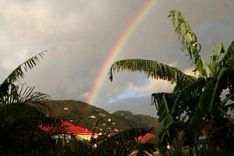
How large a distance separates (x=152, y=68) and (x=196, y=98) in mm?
3021

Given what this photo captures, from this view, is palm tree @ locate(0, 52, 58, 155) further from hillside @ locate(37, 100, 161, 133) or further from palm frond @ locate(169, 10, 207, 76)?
palm frond @ locate(169, 10, 207, 76)

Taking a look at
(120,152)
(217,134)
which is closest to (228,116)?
(217,134)

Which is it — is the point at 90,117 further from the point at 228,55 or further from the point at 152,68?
the point at 228,55

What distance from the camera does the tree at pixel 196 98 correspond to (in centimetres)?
1378

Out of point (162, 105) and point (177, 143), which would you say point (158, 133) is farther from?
point (177, 143)

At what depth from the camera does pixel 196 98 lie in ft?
50.3

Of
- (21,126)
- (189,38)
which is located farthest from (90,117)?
(21,126)

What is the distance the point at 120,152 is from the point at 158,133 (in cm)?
782

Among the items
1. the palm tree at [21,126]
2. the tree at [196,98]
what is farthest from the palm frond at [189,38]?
the palm tree at [21,126]

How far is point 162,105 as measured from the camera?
15.4 metres

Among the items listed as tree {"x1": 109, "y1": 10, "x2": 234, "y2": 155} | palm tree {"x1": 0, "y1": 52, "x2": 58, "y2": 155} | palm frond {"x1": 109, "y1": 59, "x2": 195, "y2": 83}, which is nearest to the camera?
palm tree {"x1": 0, "y1": 52, "x2": 58, "y2": 155}

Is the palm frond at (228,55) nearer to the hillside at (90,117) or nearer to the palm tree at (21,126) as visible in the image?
the hillside at (90,117)

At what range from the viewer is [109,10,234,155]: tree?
45.2 feet

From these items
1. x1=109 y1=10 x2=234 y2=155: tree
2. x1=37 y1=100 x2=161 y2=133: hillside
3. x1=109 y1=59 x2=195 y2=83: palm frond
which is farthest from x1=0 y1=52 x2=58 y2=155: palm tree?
x1=109 y1=59 x2=195 y2=83: palm frond
